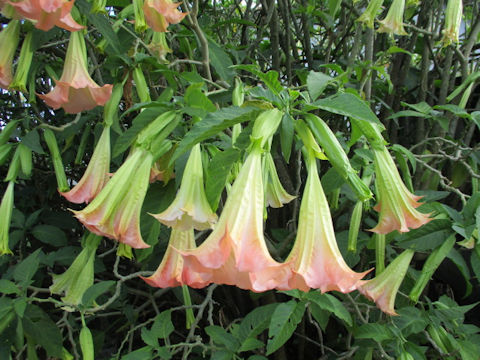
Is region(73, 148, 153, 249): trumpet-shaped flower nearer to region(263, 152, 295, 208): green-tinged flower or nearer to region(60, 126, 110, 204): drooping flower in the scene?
region(60, 126, 110, 204): drooping flower

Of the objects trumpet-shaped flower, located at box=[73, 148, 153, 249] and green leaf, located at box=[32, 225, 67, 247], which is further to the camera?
green leaf, located at box=[32, 225, 67, 247]

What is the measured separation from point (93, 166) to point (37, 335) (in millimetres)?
545

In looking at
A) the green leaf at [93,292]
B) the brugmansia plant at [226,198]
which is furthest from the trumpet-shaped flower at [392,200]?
the green leaf at [93,292]

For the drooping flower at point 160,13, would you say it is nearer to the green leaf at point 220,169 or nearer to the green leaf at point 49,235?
the green leaf at point 220,169

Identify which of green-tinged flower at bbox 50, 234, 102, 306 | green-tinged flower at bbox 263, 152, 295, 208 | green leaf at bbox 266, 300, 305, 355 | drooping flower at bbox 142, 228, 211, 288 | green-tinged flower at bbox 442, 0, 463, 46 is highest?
green-tinged flower at bbox 442, 0, 463, 46

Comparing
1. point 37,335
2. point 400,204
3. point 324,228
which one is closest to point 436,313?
point 400,204

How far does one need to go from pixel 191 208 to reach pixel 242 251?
18cm

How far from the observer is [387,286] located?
2.99 ft

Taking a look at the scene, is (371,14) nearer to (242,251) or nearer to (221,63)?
(221,63)

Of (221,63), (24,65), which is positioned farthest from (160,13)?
(24,65)

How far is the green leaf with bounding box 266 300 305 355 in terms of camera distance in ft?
3.01

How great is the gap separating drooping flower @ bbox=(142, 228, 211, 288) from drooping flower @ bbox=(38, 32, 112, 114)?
1.42ft

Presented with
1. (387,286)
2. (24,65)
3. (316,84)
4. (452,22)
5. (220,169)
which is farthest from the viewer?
(452,22)

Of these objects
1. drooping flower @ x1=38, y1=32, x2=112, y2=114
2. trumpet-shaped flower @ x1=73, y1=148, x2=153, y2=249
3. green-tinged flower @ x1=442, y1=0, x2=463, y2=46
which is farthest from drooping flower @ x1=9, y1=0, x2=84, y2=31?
green-tinged flower @ x1=442, y1=0, x2=463, y2=46
